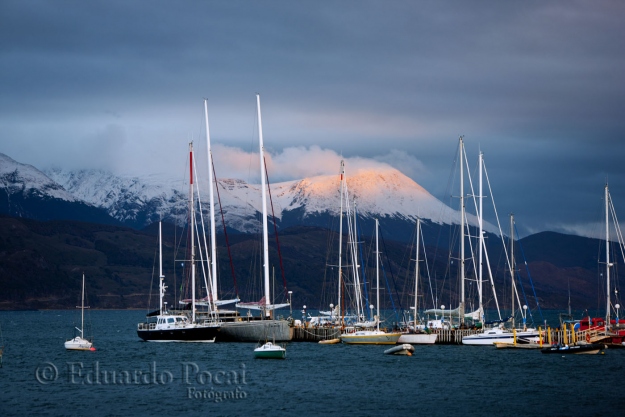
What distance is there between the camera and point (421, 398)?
219ft

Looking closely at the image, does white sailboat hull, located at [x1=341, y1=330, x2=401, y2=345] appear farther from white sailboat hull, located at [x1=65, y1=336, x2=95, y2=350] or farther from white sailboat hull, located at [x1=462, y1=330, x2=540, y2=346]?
white sailboat hull, located at [x1=65, y1=336, x2=95, y2=350]

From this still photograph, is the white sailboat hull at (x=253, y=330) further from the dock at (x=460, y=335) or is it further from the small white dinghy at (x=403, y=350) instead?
the small white dinghy at (x=403, y=350)

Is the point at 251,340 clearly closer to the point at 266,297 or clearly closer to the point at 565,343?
the point at 266,297

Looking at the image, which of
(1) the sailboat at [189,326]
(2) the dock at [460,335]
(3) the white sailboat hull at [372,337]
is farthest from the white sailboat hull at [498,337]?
(1) the sailboat at [189,326]

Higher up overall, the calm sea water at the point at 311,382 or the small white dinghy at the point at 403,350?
Answer: the small white dinghy at the point at 403,350

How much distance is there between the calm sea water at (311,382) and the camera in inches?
2422

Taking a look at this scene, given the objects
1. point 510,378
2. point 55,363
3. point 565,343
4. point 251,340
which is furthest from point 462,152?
point 55,363

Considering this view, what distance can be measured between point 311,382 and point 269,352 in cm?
1670

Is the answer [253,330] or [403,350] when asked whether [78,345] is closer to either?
[253,330]

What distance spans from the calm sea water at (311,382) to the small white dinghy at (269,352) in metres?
0.69

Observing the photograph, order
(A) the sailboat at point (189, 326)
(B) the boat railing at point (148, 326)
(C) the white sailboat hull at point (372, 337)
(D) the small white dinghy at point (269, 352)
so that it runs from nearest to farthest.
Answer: (D) the small white dinghy at point (269, 352) < (A) the sailboat at point (189, 326) < (C) the white sailboat hull at point (372, 337) < (B) the boat railing at point (148, 326)

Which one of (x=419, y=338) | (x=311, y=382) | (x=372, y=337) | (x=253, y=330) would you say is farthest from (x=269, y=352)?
(x=419, y=338)

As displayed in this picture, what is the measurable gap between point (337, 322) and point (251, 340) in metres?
16.1

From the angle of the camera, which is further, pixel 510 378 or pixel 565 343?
pixel 565 343
